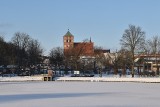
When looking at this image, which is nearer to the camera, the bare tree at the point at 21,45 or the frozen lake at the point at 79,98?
the frozen lake at the point at 79,98

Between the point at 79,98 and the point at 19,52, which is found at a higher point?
the point at 19,52

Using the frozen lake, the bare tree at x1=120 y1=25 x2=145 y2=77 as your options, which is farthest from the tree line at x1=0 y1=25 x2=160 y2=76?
the frozen lake

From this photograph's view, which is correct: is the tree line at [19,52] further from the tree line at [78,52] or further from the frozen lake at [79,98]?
the frozen lake at [79,98]

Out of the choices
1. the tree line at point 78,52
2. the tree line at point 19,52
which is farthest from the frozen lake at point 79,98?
the tree line at point 19,52

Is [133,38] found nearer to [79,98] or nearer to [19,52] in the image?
[19,52]

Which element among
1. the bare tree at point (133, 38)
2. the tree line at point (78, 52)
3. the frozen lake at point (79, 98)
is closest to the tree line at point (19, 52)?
the tree line at point (78, 52)

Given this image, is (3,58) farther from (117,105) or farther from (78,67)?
(117,105)

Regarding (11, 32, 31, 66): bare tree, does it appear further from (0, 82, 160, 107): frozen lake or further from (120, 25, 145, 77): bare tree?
(0, 82, 160, 107): frozen lake

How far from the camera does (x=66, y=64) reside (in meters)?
82.2

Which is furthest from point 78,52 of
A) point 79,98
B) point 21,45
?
point 79,98

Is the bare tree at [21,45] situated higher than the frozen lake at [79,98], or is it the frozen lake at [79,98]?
the bare tree at [21,45]

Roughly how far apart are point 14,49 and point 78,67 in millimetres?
14879

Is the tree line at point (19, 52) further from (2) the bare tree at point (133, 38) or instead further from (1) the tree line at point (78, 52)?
(2) the bare tree at point (133, 38)

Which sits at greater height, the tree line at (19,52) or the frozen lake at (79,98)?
the tree line at (19,52)
